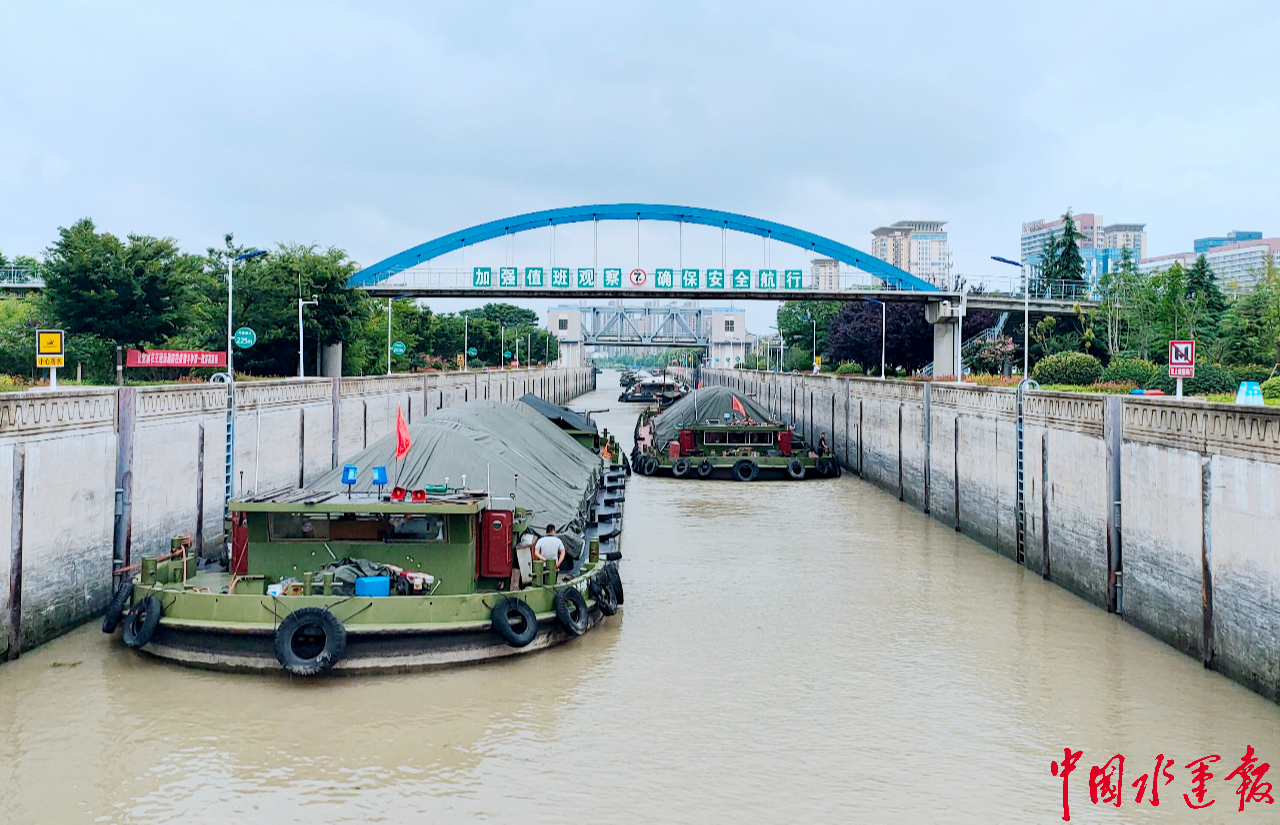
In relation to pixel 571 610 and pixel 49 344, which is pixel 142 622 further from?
pixel 49 344

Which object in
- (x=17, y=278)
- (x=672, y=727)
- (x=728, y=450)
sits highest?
(x=17, y=278)

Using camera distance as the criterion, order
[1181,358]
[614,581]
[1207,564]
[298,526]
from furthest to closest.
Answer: [1181,358] → [614,581] → [298,526] → [1207,564]

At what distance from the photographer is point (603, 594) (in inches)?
637

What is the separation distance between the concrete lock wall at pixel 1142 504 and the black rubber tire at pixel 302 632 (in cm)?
1076

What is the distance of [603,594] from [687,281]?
36688 millimetres

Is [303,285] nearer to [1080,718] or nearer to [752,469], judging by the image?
[752,469]

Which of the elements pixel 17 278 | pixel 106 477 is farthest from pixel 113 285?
pixel 17 278

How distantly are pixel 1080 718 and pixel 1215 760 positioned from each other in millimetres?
1715

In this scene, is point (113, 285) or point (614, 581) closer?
point (614, 581)

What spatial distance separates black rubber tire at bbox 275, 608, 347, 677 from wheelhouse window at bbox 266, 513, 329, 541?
163 centimetres

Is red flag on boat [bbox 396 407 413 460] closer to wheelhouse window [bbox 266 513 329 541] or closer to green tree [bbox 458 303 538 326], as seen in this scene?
wheelhouse window [bbox 266 513 329 541]

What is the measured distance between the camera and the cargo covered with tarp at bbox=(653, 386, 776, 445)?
127ft

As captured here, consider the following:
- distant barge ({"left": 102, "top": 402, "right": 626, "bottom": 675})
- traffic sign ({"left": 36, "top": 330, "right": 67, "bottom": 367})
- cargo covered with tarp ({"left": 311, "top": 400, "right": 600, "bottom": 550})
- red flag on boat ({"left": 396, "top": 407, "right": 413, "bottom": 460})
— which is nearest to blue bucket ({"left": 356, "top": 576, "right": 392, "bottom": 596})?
distant barge ({"left": 102, "top": 402, "right": 626, "bottom": 675})

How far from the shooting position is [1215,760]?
11305 mm
